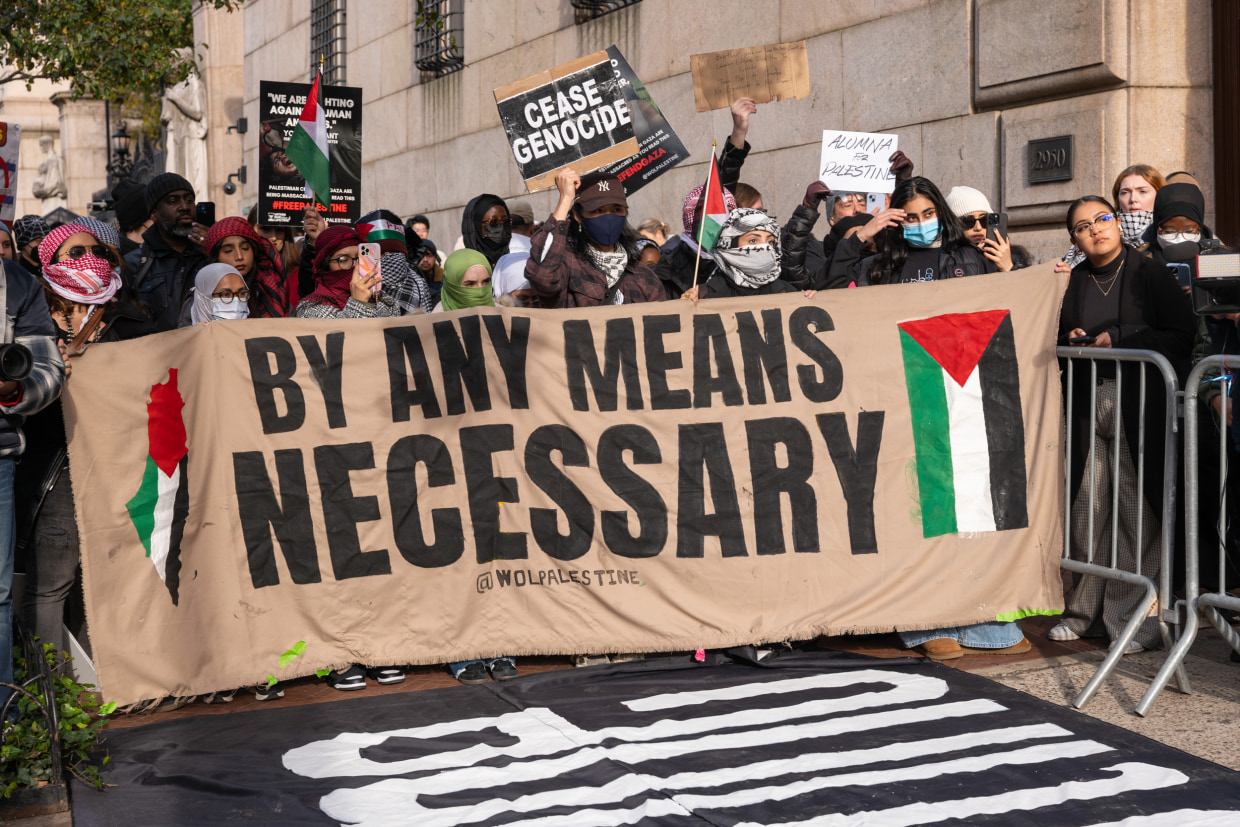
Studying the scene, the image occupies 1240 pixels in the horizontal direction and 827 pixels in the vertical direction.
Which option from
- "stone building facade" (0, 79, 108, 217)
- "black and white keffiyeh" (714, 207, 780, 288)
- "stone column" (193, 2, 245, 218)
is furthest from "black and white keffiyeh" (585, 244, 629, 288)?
"stone building facade" (0, 79, 108, 217)

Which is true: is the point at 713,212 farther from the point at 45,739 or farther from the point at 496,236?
the point at 45,739

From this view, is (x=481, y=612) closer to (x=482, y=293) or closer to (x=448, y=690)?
(x=448, y=690)

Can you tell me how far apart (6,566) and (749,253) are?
345 centimetres

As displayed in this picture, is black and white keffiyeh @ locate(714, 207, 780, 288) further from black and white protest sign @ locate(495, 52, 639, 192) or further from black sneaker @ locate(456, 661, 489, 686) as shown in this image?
black sneaker @ locate(456, 661, 489, 686)

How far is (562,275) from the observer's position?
6.05 m

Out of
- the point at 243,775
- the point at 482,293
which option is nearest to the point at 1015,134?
the point at 482,293

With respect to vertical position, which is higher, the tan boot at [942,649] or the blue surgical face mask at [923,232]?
the blue surgical face mask at [923,232]

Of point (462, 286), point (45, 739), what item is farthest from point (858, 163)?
point (45, 739)

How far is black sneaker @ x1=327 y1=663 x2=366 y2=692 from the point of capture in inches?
220

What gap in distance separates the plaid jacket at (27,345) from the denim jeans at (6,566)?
0.09 metres

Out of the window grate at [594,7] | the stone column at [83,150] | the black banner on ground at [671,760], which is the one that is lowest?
the black banner on ground at [671,760]

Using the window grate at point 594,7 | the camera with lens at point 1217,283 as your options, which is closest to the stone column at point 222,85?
the window grate at point 594,7

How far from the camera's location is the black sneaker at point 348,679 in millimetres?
5590

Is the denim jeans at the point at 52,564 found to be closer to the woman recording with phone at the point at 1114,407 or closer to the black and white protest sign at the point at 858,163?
the woman recording with phone at the point at 1114,407
